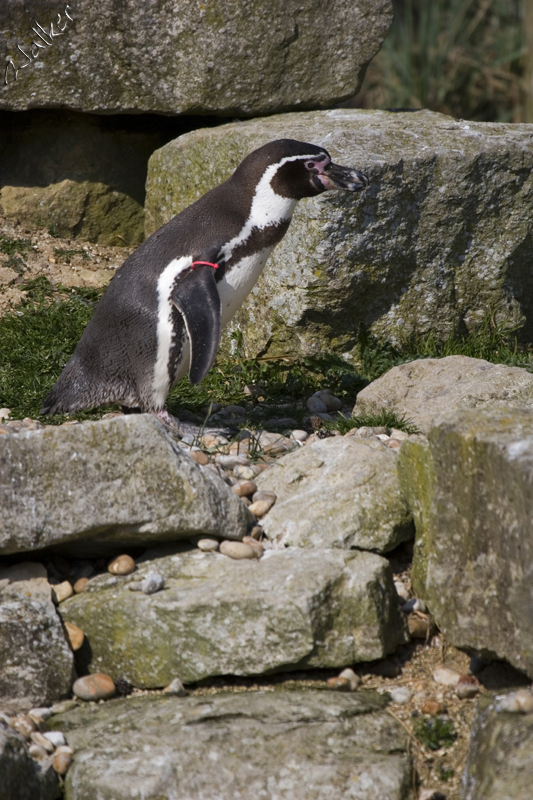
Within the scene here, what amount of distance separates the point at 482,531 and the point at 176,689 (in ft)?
3.27

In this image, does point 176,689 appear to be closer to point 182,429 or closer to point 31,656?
point 31,656

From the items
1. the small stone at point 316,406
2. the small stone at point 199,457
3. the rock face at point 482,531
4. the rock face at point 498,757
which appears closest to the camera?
the rock face at point 498,757

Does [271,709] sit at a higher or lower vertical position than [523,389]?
lower

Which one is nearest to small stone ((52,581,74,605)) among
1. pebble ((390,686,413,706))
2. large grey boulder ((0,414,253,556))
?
large grey boulder ((0,414,253,556))

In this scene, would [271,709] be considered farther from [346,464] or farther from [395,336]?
[395,336]

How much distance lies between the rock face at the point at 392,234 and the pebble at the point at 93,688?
107 inches

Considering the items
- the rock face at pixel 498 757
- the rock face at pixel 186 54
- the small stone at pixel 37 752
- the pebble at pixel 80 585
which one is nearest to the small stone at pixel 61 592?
the pebble at pixel 80 585

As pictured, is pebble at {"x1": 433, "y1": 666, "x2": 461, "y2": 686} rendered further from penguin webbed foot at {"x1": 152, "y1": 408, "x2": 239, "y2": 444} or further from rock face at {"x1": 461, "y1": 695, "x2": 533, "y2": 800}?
penguin webbed foot at {"x1": 152, "y1": 408, "x2": 239, "y2": 444}

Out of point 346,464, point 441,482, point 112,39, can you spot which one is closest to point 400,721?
point 441,482

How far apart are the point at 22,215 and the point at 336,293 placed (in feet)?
7.96

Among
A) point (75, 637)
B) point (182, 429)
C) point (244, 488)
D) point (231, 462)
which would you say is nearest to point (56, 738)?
point (75, 637)

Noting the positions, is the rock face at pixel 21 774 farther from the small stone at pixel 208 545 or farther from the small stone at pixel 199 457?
the small stone at pixel 199 457

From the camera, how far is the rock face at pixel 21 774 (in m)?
2.24

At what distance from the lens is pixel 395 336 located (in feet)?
17.2
